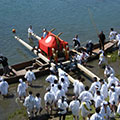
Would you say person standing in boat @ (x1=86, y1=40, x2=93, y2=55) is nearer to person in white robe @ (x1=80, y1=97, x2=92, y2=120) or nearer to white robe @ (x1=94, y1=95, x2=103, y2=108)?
white robe @ (x1=94, y1=95, x2=103, y2=108)

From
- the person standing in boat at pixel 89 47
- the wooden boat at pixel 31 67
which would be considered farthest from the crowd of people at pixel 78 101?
the person standing in boat at pixel 89 47

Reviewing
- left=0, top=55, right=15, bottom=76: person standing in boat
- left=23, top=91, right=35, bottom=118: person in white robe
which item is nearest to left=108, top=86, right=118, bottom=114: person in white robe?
left=23, top=91, right=35, bottom=118: person in white robe

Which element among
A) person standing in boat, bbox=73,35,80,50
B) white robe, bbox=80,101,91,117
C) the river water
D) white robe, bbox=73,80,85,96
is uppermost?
the river water

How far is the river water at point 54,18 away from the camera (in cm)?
2597

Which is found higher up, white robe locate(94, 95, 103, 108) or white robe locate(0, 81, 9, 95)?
white robe locate(0, 81, 9, 95)

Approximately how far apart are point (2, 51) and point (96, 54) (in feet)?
30.4

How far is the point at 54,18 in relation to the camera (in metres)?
32.7

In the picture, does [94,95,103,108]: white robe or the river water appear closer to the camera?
[94,95,103,108]: white robe

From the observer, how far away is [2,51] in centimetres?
2383

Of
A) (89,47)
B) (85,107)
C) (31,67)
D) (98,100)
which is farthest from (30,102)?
(89,47)

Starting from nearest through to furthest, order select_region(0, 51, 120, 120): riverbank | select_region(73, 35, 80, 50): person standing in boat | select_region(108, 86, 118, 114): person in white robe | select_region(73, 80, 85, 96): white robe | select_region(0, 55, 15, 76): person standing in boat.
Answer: select_region(108, 86, 118, 114): person in white robe < select_region(0, 51, 120, 120): riverbank < select_region(73, 80, 85, 96): white robe < select_region(0, 55, 15, 76): person standing in boat < select_region(73, 35, 80, 50): person standing in boat

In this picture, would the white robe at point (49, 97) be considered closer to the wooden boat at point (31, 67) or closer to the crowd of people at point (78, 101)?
the crowd of people at point (78, 101)

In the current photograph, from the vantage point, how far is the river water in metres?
26.0

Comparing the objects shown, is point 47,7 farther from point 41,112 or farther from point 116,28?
point 41,112
